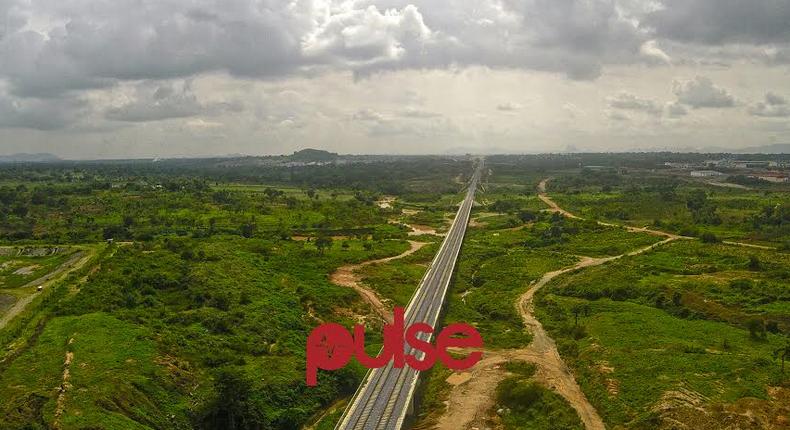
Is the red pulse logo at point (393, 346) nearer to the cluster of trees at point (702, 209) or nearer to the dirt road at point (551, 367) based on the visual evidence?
the dirt road at point (551, 367)

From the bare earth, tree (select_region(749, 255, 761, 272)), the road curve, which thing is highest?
tree (select_region(749, 255, 761, 272))

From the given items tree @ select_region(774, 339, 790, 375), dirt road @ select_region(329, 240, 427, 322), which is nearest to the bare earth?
tree @ select_region(774, 339, 790, 375)

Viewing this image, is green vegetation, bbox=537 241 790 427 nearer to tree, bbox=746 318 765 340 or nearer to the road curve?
tree, bbox=746 318 765 340

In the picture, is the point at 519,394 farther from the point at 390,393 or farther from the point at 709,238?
the point at 709,238

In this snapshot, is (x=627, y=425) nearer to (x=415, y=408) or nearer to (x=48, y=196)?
(x=415, y=408)

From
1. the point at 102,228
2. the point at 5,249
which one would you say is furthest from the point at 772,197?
the point at 5,249
